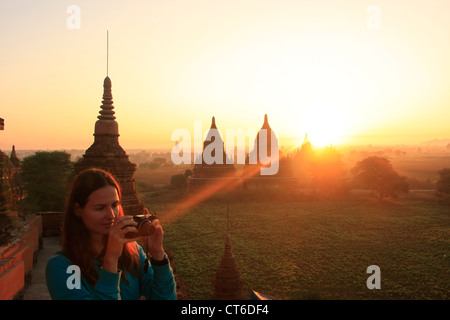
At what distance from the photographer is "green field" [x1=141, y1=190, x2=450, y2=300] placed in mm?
12047

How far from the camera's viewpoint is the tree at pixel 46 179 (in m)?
19.5

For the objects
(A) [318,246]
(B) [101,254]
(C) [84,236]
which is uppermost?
(C) [84,236]

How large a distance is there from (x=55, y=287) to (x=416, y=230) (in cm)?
2308

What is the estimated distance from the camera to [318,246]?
675 inches

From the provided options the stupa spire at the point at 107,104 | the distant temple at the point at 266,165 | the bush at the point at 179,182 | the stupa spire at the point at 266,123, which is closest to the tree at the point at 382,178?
the distant temple at the point at 266,165

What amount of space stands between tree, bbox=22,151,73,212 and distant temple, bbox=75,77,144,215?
26.2 feet

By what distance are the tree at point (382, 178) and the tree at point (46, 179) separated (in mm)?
26947

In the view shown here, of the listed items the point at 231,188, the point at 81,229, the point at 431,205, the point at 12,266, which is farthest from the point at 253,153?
the point at 81,229

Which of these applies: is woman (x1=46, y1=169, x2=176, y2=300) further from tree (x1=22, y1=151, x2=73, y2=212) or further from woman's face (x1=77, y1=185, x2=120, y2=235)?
tree (x1=22, y1=151, x2=73, y2=212)

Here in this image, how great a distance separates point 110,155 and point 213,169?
23.4 meters

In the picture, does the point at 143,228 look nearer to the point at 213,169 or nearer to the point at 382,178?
the point at 213,169

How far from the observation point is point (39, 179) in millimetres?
20812

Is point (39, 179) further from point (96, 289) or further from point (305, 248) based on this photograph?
point (96, 289)

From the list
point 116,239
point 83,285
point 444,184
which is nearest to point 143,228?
point 116,239
